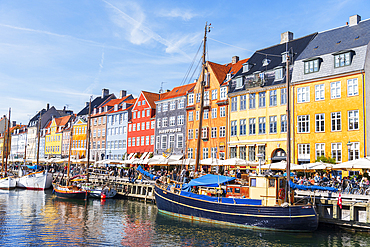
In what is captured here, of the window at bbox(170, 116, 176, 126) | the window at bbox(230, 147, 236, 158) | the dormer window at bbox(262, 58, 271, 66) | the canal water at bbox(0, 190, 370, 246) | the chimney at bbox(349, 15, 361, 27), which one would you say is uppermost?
the chimney at bbox(349, 15, 361, 27)

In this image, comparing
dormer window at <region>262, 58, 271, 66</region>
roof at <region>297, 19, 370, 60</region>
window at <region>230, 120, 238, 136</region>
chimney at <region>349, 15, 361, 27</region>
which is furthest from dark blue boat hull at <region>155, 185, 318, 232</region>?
chimney at <region>349, 15, 361, 27</region>

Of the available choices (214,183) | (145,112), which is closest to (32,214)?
(214,183)

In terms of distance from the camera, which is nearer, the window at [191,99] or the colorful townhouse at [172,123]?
the window at [191,99]

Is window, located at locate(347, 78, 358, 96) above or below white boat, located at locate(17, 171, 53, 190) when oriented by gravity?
above

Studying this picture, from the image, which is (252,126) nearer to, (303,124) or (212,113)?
(303,124)

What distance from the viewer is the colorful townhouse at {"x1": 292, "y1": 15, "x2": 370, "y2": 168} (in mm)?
35938

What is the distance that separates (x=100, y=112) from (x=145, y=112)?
19611 mm

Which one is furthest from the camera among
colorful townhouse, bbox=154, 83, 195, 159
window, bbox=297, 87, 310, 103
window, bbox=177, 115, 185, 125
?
window, bbox=177, 115, 185, 125

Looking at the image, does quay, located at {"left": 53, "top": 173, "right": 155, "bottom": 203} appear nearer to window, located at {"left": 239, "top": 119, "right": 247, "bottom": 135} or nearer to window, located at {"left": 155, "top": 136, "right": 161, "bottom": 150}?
window, located at {"left": 155, "top": 136, "right": 161, "bottom": 150}

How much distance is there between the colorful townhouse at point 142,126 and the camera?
64188 millimetres

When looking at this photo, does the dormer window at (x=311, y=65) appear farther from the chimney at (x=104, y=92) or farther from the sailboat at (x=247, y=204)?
the chimney at (x=104, y=92)

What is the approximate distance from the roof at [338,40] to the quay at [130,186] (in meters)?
23.1

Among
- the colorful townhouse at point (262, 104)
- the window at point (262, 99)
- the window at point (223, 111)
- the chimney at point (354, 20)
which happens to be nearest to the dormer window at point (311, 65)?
the colorful townhouse at point (262, 104)

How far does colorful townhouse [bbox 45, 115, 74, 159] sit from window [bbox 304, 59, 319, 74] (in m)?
67.8
